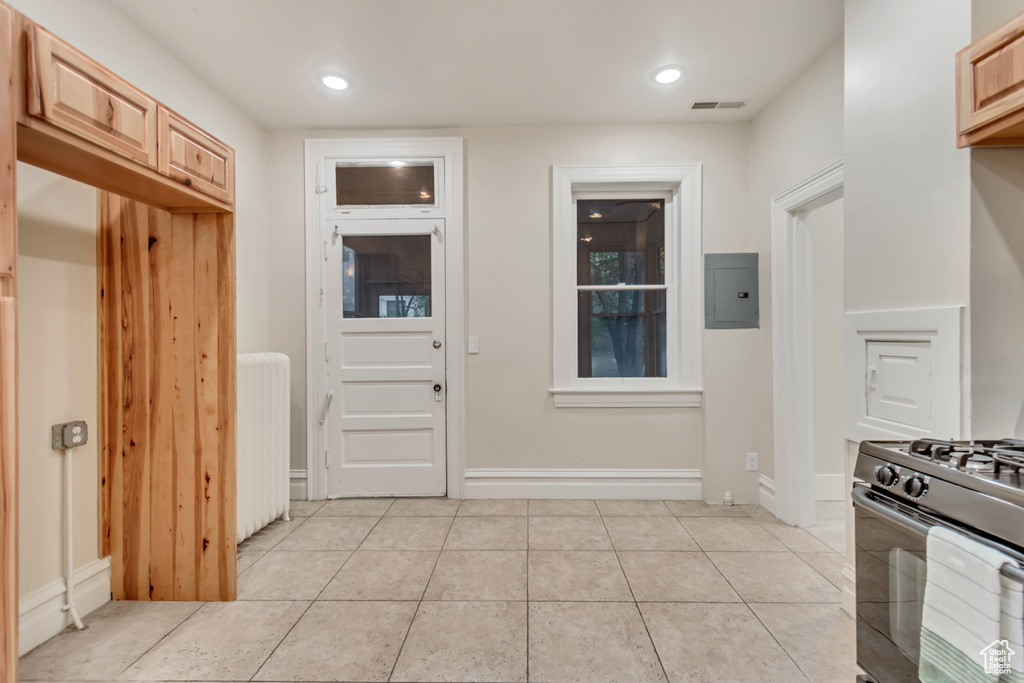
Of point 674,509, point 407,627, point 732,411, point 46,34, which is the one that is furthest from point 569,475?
point 46,34

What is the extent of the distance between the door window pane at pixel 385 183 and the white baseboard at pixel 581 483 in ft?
6.56

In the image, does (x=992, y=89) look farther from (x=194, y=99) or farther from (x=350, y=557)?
(x=194, y=99)

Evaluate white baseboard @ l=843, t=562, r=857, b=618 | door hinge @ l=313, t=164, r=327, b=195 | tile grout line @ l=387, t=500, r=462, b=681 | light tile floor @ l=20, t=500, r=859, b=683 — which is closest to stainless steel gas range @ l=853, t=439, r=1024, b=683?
light tile floor @ l=20, t=500, r=859, b=683

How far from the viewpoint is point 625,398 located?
3.14 meters

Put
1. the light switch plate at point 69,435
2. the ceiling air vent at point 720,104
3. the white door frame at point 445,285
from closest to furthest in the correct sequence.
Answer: the light switch plate at point 69,435 → the ceiling air vent at point 720,104 → the white door frame at point 445,285

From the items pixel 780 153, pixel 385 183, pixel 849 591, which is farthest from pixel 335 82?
pixel 849 591

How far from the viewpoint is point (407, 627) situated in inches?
69.4

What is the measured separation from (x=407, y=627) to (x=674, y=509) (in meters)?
1.90

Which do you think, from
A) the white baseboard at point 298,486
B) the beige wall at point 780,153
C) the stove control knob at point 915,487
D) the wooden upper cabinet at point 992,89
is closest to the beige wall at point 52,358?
the white baseboard at point 298,486

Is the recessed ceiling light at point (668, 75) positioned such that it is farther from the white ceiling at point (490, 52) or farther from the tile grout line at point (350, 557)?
the tile grout line at point (350, 557)

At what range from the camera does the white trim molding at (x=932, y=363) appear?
4.45 ft

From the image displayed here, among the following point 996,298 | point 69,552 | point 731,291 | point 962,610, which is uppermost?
point 731,291

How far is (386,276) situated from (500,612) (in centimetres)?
224

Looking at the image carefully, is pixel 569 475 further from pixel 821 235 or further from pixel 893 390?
pixel 821 235
